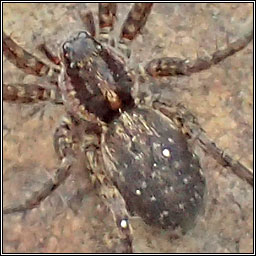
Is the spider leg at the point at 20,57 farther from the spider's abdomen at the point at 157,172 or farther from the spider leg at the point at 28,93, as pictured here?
the spider's abdomen at the point at 157,172

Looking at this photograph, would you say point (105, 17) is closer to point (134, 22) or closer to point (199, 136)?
point (134, 22)

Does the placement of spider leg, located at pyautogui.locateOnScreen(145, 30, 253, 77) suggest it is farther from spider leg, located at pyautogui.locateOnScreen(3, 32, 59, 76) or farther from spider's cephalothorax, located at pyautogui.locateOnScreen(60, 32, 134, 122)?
spider leg, located at pyautogui.locateOnScreen(3, 32, 59, 76)

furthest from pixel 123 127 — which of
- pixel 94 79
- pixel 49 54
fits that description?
pixel 49 54

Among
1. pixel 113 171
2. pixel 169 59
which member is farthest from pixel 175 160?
pixel 169 59

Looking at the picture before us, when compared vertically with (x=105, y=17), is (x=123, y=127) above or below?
below

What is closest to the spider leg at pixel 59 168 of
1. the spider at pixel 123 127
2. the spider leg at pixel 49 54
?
the spider at pixel 123 127

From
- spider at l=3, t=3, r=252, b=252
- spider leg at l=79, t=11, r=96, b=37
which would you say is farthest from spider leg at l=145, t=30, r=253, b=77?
spider leg at l=79, t=11, r=96, b=37
